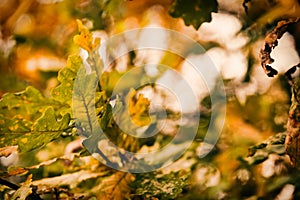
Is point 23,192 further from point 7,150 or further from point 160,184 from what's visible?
point 160,184

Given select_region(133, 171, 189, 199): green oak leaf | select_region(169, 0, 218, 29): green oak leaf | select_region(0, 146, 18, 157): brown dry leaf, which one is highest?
select_region(169, 0, 218, 29): green oak leaf

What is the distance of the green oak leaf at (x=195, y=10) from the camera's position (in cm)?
64

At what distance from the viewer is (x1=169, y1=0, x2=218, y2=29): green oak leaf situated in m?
0.64

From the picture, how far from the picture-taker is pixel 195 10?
642 millimetres

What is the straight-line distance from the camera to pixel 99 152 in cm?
58

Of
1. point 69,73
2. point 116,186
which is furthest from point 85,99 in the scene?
point 116,186

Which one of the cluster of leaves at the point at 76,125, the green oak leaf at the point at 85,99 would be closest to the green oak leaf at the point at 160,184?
the cluster of leaves at the point at 76,125

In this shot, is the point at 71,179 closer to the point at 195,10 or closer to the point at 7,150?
the point at 7,150

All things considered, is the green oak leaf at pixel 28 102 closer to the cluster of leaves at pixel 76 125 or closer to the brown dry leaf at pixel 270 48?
the cluster of leaves at pixel 76 125

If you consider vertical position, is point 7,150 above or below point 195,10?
below

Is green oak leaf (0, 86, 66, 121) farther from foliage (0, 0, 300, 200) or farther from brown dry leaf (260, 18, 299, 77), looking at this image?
brown dry leaf (260, 18, 299, 77)

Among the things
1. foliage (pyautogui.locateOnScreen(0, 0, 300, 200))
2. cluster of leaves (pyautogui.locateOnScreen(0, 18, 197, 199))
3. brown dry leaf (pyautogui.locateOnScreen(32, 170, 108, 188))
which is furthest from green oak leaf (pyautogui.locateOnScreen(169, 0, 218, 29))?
brown dry leaf (pyautogui.locateOnScreen(32, 170, 108, 188))

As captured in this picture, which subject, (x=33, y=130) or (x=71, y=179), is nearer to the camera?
(x=33, y=130)

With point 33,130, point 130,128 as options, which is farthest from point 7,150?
point 130,128
